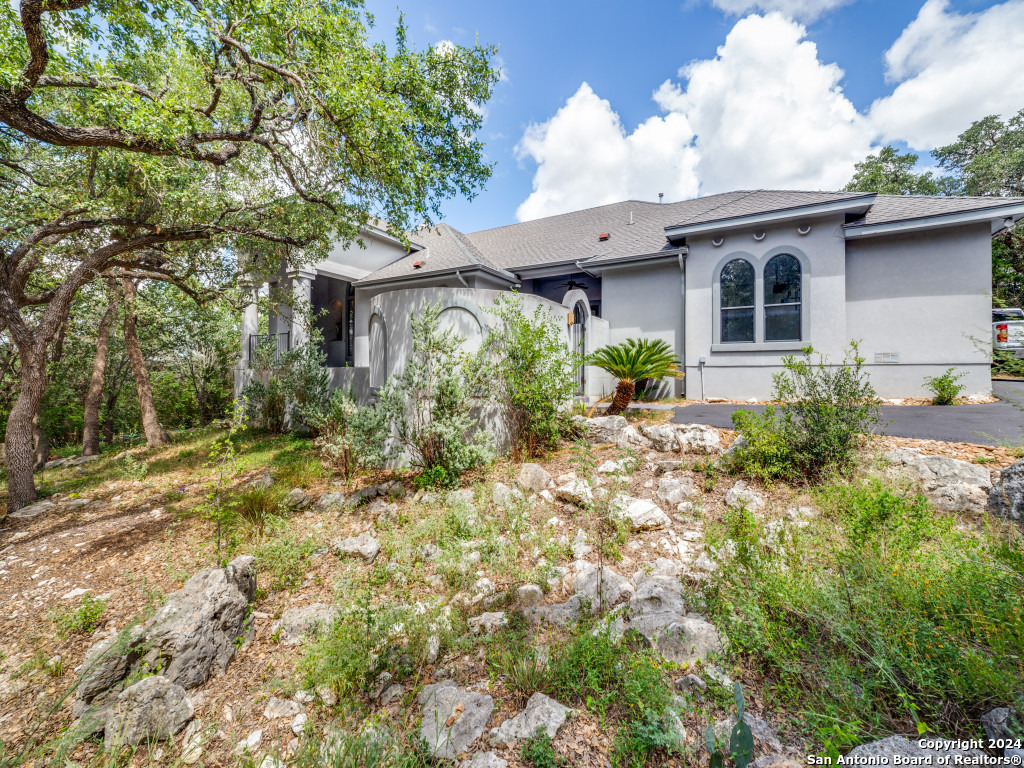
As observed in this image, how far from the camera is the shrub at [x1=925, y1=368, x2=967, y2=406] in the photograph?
741 cm

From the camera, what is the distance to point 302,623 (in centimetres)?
305

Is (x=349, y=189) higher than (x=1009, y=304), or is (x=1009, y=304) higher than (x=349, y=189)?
(x=349, y=189)

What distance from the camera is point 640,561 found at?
3512mm

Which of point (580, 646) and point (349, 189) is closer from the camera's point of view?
point (580, 646)

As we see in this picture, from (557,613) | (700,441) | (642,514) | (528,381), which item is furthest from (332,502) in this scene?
(700,441)

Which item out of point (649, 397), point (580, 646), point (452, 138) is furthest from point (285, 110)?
point (649, 397)

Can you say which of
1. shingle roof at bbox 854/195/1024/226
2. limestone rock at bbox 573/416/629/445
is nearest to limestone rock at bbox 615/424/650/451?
limestone rock at bbox 573/416/629/445

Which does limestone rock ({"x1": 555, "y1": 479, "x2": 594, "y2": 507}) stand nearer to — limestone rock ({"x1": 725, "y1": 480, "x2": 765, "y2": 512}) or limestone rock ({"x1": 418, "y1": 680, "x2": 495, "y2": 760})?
limestone rock ({"x1": 725, "y1": 480, "x2": 765, "y2": 512})

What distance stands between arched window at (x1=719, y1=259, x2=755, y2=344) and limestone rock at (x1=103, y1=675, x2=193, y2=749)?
1069 cm

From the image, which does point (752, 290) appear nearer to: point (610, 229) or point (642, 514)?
point (610, 229)

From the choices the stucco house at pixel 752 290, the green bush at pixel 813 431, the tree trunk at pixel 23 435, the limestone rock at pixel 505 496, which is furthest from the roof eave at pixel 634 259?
the tree trunk at pixel 23 435

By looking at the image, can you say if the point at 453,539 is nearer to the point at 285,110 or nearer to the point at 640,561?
the point at 640,561

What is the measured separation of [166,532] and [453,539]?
3.60m

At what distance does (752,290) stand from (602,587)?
8857 mm
